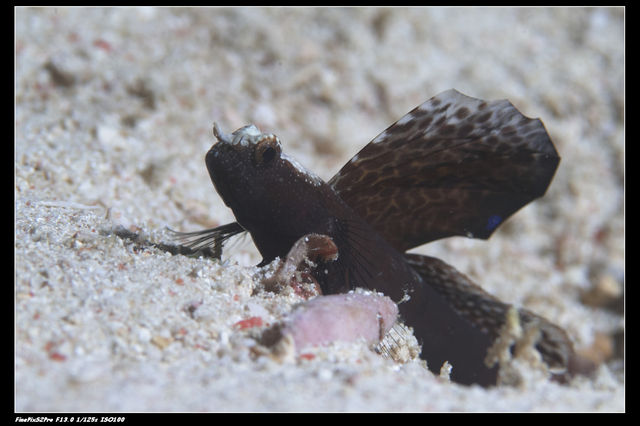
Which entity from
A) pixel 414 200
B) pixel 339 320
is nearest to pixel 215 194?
pixel 414 200

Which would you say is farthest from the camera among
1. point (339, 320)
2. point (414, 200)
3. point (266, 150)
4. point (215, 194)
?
point (215, 194)

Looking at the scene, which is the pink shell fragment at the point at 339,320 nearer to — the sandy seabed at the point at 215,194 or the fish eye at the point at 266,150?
the sandy seabed at the point at 215,194

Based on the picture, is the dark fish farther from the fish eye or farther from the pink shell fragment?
the pink shell fragment

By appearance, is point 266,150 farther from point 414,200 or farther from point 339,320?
point 414,200

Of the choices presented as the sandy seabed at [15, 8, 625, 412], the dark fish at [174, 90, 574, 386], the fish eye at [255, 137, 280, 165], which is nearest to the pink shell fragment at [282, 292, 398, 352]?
the sandy seabed at [15, 8, 625, 412]
